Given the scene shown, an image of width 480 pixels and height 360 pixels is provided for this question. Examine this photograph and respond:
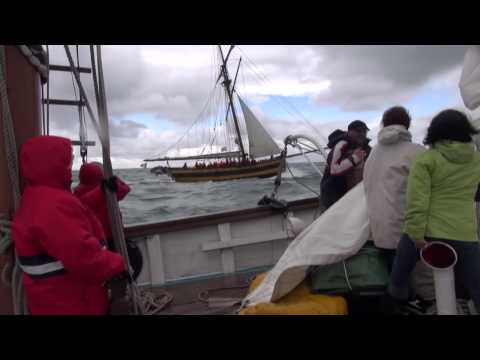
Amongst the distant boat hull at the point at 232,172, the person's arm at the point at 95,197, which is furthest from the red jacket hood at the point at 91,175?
the distant boat hull at the point at 232,172

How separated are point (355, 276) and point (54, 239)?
1.49 meters

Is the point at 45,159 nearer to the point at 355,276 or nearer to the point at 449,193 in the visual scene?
the point at 355,276

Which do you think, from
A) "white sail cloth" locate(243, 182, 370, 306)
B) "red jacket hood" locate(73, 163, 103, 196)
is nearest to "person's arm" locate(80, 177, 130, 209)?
"red jacket hood" locate(73, 163, 103, 196)

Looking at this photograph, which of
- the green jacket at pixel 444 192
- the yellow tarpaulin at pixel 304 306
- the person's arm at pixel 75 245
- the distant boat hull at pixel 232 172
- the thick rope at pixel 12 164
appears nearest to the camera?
the person's arm at pixel 75 245

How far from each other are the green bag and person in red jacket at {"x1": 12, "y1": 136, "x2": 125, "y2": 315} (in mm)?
1140

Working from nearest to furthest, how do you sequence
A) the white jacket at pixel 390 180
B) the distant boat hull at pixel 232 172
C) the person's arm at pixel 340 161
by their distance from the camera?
the white jacket at pixel 390 180
the person's arm at pixel 340 161
the distant boat hull at pixel 232 172

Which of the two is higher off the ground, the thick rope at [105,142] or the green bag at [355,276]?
the thick rope at [105,142]

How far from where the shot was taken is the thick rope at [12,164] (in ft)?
4.56

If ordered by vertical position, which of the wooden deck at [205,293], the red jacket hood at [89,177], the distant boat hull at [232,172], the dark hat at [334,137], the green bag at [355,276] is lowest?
the wooden deck at [205,293]

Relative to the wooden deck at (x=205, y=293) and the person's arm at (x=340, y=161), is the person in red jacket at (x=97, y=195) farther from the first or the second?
the person's arm at (x=340, y=161)

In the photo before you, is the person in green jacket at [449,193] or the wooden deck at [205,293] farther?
the wooden deck at [205,293]

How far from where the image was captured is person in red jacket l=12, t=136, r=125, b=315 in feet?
4.12

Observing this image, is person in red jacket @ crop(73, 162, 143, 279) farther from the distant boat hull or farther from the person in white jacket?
the distant boat hull
